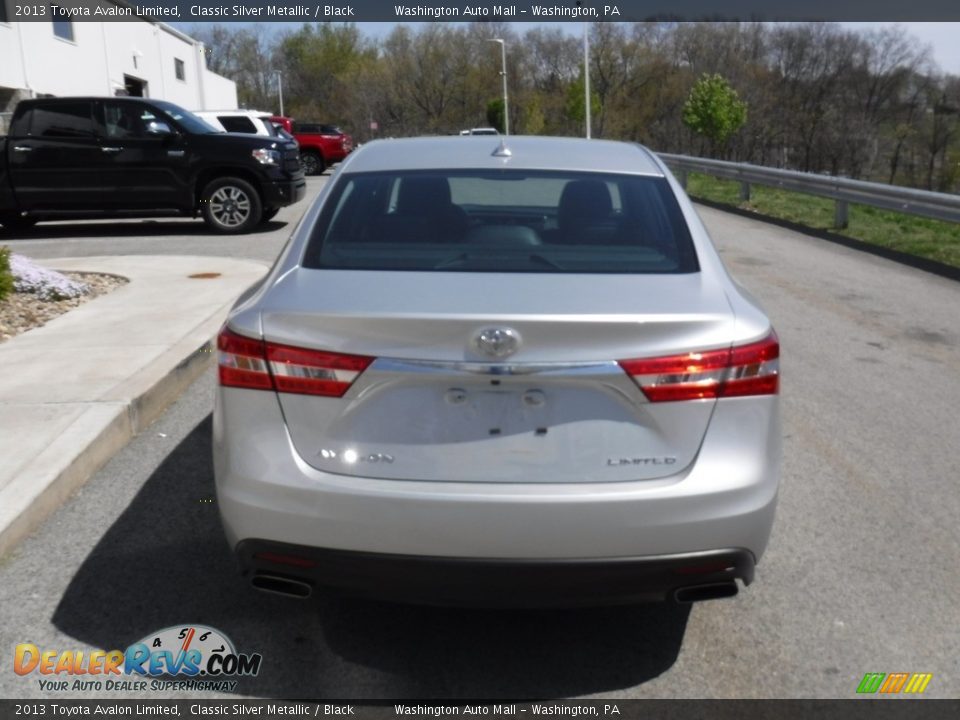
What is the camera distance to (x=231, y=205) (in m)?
14.8

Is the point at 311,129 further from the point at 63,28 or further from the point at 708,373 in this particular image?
the point at 708,373

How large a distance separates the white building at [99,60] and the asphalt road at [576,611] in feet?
66.9

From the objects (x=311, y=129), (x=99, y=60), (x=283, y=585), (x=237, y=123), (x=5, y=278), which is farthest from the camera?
(x=99, y=60)

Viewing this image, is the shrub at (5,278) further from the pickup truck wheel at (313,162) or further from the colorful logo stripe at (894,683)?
the pickup truck wheel at (313,162)

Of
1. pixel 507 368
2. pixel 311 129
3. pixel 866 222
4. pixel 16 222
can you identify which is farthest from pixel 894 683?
pixel 311 129

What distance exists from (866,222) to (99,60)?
28.2 m

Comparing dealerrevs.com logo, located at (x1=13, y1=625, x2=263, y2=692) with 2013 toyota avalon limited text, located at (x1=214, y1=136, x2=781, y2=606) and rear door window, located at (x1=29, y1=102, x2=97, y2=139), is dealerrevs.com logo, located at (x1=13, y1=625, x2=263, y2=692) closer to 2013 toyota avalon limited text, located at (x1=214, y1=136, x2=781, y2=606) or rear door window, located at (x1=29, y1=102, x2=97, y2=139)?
2013 toyota avalon limited text, located at (x1=214, y1=136, x2=781, y2=606)

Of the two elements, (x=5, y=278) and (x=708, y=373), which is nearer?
(x=708, y=373)

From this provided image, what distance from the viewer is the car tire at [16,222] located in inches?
593

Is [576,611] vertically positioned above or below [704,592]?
below

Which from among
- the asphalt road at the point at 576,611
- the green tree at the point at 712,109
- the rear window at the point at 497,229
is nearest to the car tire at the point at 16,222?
the asphalt road at the point at 576,611

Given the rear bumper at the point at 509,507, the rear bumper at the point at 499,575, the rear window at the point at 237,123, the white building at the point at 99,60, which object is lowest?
the rear bumper at the point at 499,575

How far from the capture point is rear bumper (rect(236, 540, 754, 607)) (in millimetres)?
3023

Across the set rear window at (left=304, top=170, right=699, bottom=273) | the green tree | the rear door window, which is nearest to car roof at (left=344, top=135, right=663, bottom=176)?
rear window at (left=304, top=170, right=699, bottom=273)
